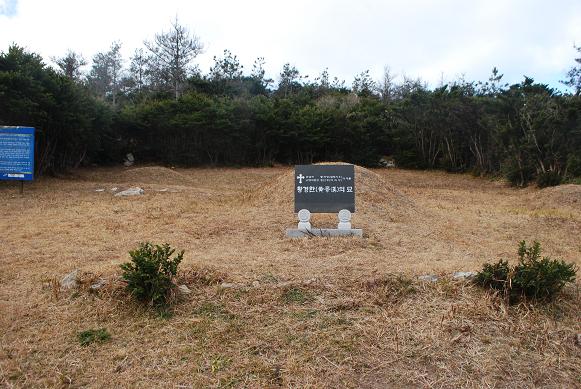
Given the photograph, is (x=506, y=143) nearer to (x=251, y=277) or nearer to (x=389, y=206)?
(x=389, y=206)

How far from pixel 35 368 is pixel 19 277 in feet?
6.01

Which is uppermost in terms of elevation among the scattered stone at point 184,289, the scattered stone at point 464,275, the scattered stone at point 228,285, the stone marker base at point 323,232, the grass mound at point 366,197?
the grass mound at point 366,197

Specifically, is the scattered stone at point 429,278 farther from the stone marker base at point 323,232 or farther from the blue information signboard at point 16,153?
the blue information signboard at point 16,153

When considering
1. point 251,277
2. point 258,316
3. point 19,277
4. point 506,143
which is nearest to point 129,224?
point 19,277

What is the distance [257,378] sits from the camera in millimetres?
2709

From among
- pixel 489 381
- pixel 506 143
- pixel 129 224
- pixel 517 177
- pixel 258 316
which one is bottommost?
pixel 489 381

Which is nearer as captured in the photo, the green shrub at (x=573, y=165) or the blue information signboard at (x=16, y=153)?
the blue information signboard at (x=16, y=153)

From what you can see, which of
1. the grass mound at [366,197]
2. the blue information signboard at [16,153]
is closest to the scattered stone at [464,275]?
the grass mound at [366,197]

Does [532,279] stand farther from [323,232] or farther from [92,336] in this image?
[92,336]

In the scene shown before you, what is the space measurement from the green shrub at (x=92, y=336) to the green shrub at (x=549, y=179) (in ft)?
47.7

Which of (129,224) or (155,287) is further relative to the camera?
(129,224)

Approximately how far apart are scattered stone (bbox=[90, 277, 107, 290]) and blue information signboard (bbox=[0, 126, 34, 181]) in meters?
7.99

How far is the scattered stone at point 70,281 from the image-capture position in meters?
3.86

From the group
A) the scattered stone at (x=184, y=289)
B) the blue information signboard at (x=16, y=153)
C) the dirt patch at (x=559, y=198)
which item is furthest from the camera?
the dirt patch at (x=559, y=198)
